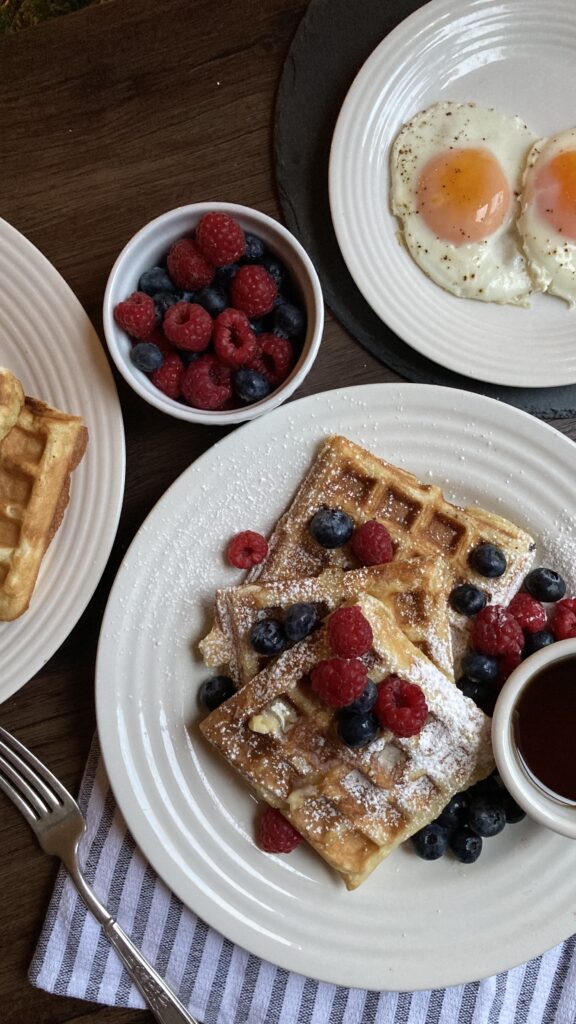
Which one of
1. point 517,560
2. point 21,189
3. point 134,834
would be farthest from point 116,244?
point 134,834

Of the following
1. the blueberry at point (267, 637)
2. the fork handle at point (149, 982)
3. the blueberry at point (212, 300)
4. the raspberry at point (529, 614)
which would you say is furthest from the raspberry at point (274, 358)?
the fork handle at point (149, 982)

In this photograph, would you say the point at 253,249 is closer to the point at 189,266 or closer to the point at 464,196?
the point at 189,266

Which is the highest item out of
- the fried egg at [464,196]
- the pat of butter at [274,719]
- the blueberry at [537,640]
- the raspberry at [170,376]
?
the fried egg at [464,196]

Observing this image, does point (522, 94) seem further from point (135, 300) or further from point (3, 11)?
point (3, 11)

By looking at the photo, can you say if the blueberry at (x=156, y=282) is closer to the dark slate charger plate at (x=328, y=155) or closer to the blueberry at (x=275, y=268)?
the blueberry at (x=275, y=268)

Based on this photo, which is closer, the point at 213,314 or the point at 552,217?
the point at 213,314

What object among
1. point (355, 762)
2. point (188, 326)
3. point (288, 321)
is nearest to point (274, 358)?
point (288, 321)

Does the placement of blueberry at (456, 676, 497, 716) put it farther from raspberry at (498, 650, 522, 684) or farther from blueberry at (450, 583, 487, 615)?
blueberry at (450, 583, 487, 615)
